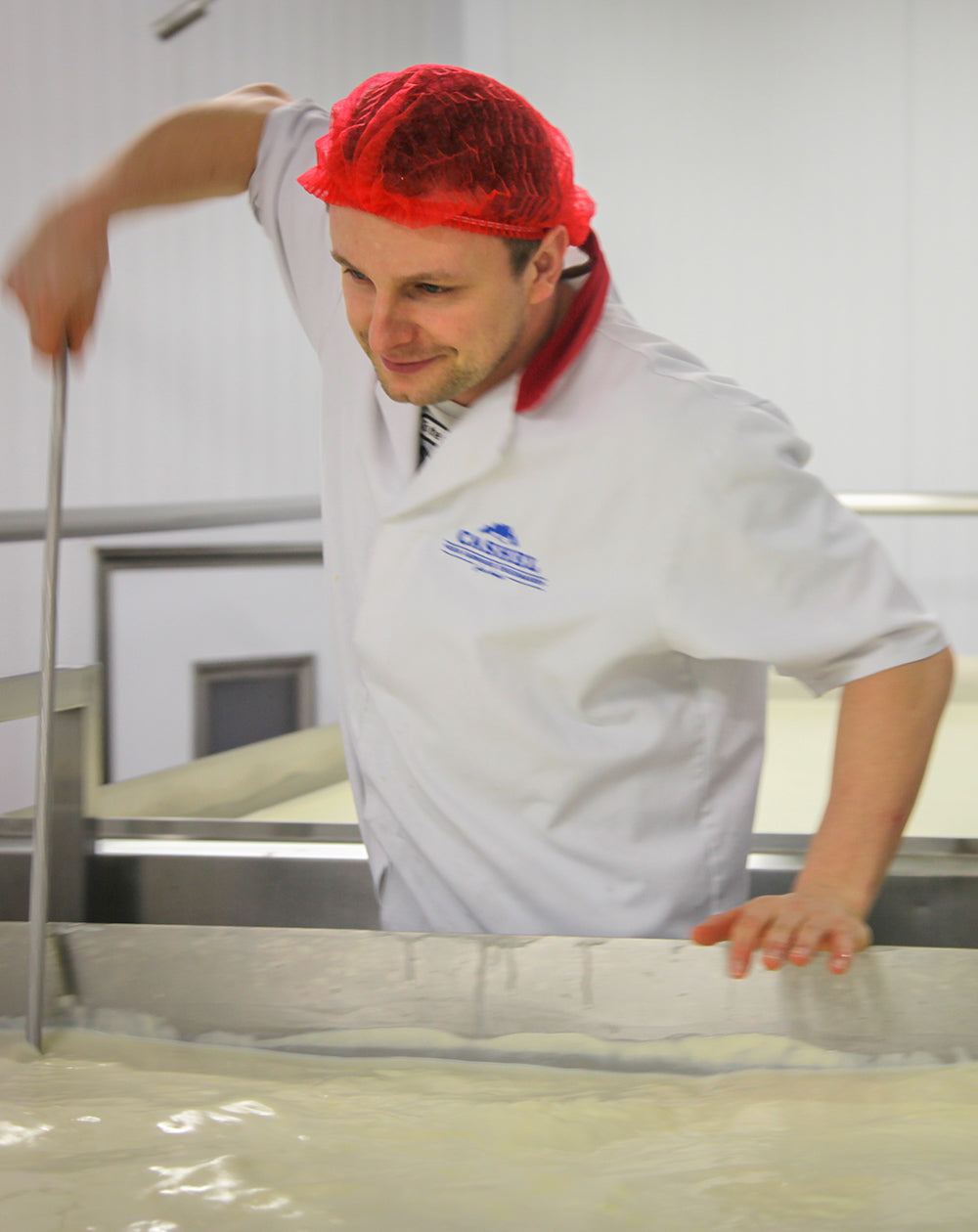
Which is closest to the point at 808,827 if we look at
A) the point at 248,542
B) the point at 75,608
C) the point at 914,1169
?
the point at 248,542

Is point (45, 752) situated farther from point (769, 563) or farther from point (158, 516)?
point (158, 516)

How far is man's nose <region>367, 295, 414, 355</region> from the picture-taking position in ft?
3.04

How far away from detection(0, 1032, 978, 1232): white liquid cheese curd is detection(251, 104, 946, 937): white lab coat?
0.89 feet

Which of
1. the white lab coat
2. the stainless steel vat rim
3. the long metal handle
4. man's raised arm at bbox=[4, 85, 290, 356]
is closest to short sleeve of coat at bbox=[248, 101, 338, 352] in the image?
man's raised arm at bbox=[4, 85, 290, 356]

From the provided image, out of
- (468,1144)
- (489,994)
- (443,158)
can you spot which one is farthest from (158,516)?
(468,1144)

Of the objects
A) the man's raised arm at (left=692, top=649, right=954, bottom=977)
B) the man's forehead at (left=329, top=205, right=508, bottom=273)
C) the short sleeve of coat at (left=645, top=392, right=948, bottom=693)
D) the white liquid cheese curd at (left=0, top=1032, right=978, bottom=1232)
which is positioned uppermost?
the man's forehead at (left=329, top=205, right=508, bottom=273)

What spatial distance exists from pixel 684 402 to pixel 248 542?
4.80 ft

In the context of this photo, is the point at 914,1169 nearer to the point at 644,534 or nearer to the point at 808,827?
the point at 644,534

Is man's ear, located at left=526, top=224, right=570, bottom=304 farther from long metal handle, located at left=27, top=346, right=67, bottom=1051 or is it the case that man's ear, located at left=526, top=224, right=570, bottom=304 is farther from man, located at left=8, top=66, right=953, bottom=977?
long metal handle, located at left=27, top=346, right=67, bottom=1051

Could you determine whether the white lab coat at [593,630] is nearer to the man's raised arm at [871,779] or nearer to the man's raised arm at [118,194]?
the man's raised arm at [871,779]

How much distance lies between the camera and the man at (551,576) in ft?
3.05

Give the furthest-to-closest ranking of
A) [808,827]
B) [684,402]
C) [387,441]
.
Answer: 1. [808,827]
2. [387,441]
3. [684,402]

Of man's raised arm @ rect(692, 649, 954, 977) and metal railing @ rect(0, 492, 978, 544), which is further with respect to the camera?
metal railing @ rect(0, 492, 978, 544)

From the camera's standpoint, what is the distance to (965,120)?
13.0 ft
